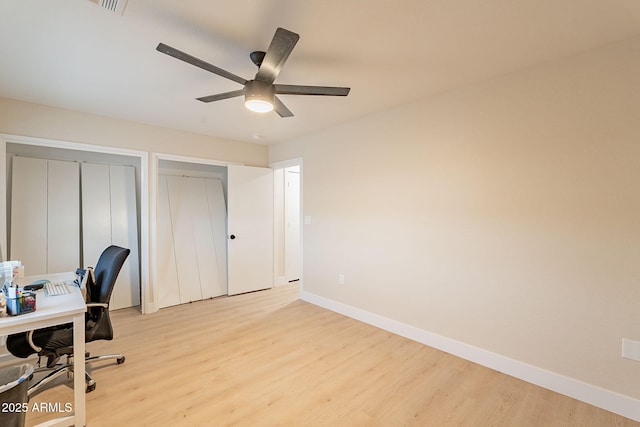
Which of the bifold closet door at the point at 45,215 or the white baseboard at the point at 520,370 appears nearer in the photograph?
the white baseboard at the point at 520,370

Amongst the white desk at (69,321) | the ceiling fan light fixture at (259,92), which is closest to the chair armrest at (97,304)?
the white desk at (69,321)

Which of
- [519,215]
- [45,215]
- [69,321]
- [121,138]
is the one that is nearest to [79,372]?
[69,321]

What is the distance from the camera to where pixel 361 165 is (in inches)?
138

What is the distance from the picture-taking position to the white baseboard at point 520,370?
1.88m

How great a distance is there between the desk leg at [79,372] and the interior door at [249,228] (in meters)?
2.62

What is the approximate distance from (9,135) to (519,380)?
5214 mm

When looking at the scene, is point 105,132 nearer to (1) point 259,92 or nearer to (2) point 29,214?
(2) point 29,214

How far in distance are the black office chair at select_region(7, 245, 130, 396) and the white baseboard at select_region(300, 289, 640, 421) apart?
2562mm

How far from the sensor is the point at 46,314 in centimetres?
165

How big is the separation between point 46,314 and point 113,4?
5.87 ft

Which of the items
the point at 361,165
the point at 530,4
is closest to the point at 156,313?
the point at 361,165

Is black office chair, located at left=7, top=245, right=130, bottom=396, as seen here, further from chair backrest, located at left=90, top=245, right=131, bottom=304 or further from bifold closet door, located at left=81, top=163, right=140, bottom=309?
bifold closet door, located at left=81, top=163, right=140, bottom=309

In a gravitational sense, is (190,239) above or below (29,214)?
below

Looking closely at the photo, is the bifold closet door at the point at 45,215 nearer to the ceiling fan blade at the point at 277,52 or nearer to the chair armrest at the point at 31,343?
the chair armrest at the point at 31,343
